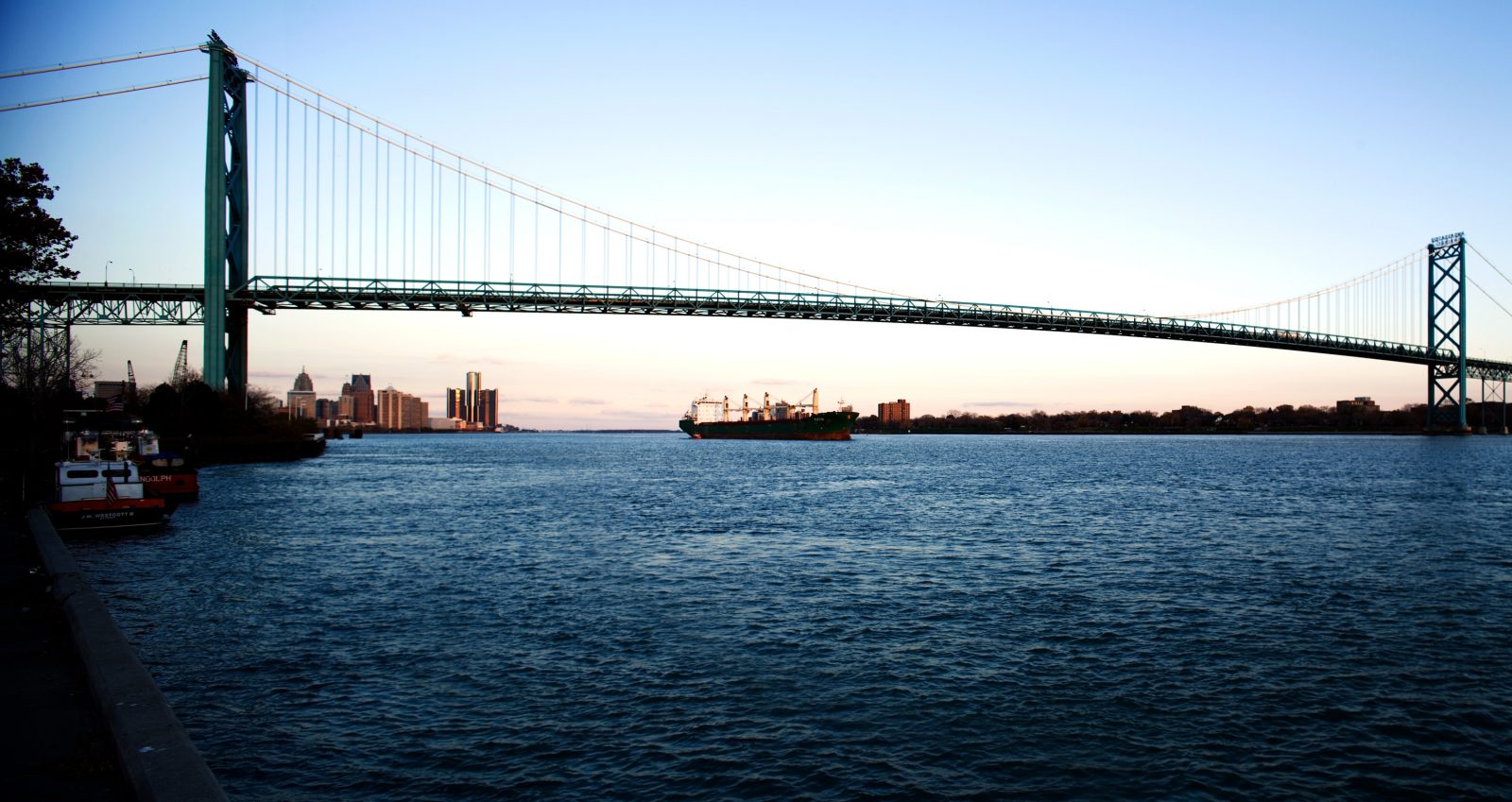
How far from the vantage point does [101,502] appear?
22.5m

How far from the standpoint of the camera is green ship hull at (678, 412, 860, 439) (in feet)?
434

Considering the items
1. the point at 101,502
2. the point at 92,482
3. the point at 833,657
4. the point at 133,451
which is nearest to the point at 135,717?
the point at 833,657

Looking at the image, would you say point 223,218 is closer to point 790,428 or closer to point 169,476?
point 169,476

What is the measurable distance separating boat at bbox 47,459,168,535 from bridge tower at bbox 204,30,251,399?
102ft

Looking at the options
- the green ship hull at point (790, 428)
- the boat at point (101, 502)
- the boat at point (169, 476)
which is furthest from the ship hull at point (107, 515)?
the green ship hull at point (790, 428)

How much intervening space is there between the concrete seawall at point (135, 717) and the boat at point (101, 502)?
49.5 ft

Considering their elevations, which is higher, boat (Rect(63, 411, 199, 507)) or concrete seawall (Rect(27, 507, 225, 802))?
boat (Rect(63, 411, 199, 507))

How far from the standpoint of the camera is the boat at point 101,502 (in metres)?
22.2

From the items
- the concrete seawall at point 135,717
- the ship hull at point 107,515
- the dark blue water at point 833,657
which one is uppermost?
the concrete seawall at point 135,717

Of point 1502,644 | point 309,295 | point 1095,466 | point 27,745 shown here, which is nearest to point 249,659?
point 27,745

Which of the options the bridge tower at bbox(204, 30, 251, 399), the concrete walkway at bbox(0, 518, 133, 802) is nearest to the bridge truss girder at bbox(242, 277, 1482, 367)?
the bridge tower at bbox(204, 30, 251, 399)

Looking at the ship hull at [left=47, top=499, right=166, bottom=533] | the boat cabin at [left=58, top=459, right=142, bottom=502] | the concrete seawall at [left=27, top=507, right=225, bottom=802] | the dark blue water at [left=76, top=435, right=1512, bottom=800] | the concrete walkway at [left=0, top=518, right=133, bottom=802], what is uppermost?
the boat cabin at [left=58, top=459, right=142, bottom=502]

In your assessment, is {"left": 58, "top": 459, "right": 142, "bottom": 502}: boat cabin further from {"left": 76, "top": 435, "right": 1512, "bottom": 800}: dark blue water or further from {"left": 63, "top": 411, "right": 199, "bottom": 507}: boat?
{"left": 76, "top": 435, "right": 1512, "bottom": 800}: dark blue water

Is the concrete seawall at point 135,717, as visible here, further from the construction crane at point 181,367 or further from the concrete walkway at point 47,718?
the construction crane at point 181,367
